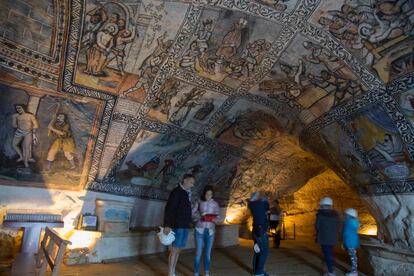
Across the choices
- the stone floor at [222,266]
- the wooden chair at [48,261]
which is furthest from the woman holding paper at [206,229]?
the wooden chair at [48,261]

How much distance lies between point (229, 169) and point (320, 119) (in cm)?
347

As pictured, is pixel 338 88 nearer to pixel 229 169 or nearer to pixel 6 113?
pixel 229 169

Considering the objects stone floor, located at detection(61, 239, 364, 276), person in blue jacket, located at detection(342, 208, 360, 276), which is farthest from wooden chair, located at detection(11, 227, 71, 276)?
person in blue jacket, located at detection(342, 208, 360, 276)

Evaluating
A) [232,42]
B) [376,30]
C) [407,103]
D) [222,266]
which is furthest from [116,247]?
[376,30]

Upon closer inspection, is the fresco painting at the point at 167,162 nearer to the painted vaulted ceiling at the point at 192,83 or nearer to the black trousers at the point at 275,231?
→ the painted vaulted ceiling at the point at 192,83

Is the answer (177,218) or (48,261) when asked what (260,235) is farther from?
(48,261)

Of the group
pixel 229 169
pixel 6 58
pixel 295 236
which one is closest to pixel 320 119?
pixel 229 169

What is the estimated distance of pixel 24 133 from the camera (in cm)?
530

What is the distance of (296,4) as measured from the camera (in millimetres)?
4383

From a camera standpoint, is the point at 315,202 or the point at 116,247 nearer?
the point at 116,247

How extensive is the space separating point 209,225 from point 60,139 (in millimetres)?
3286

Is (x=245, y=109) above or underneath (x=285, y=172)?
above

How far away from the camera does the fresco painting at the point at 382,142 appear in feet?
17.0

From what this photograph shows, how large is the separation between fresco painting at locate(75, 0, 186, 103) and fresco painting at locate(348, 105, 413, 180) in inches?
140
